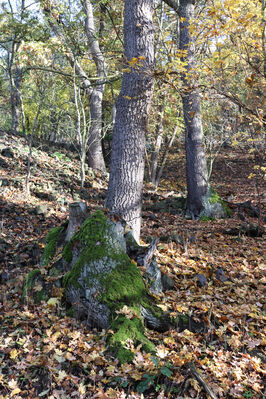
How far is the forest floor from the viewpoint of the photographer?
277 cm

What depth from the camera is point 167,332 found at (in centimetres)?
357

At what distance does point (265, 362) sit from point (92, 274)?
7.33 feet

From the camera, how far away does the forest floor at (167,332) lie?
277 cm

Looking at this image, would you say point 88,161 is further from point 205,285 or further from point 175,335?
point 175,335

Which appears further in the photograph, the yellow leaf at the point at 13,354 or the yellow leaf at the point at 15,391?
the yellow leaf at the point at 13,354

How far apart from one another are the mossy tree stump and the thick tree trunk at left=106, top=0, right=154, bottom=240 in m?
0.59

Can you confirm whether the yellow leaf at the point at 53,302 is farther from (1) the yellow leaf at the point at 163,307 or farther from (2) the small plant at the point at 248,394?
(2) the small plant at the point at 248,394

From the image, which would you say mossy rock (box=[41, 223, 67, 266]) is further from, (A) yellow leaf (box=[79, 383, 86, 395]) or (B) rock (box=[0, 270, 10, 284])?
(A) yellow leaf (box=[79, 383, 86, 395])

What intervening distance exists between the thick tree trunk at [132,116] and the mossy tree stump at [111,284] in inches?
23.3

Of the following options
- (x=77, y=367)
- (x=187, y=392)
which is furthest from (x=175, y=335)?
(x=77, y=367)

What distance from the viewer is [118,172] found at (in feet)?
15.9

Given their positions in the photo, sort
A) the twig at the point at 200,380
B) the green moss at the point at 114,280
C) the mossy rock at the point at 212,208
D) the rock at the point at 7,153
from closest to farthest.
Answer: the twig at the point at 200,380 → the green moss at the point at 114,280 → the mossy rock at the point at 212,208 → the rock at the point at 7,153

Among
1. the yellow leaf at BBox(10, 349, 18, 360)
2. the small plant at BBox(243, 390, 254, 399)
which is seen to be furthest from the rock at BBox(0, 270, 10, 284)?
the small plant at BBox(243, 390, 254, 399)

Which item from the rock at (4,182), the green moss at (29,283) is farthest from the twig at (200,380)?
the rock at (4,182)
